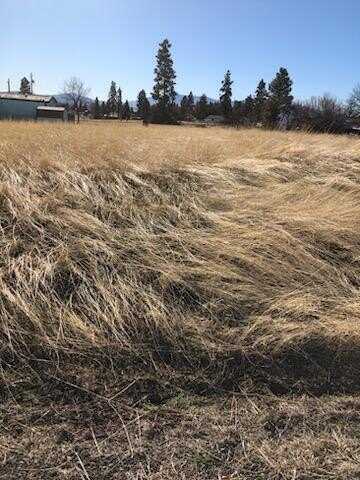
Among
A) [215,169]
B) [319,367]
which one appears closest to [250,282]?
[319,367]

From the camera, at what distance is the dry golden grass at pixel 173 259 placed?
3.29 meters

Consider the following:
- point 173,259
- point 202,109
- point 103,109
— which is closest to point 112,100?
point 103,109

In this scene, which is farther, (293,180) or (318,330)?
(293,180)

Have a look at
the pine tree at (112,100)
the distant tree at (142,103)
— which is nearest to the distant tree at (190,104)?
the distant tree at (142,103)

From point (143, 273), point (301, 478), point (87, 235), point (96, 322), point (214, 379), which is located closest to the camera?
point (301, 478)

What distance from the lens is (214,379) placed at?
10.0 ft

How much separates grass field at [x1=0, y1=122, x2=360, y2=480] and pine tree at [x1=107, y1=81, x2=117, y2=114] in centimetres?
9418

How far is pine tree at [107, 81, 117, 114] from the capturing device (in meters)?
98.0

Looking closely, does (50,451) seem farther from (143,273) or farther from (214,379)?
(143,273)

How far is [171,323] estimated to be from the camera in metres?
3.39

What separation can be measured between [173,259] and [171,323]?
26.8 inches

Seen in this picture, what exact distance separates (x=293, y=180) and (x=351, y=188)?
25.3 inches

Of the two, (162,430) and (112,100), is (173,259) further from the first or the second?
(112,100)

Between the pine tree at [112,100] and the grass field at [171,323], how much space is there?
3708 inches
